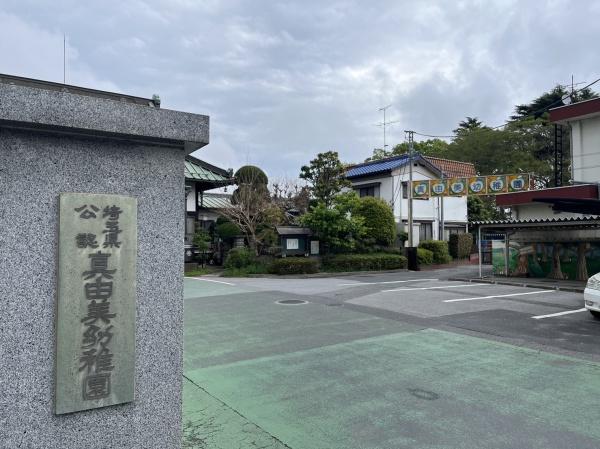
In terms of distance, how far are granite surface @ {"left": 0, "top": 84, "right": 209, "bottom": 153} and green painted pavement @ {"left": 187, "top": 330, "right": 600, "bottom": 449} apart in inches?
105

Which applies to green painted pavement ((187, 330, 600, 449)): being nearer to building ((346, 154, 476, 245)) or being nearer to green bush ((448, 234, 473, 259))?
building ((346, 154, 476, 245))

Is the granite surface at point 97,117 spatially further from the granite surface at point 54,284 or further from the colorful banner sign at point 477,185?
the colorful banner sign at point 477,185

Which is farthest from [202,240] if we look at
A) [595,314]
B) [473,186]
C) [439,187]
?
[595,314]

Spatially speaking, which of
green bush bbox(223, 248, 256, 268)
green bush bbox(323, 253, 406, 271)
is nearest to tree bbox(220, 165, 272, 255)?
green bush bbox(223, 248, 256, 268)

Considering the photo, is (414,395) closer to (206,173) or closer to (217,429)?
(217,429)

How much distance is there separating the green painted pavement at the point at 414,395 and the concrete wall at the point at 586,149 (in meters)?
14.7

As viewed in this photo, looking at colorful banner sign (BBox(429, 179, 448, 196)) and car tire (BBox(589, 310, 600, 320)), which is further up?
colorful banner sign (BBox(429, 179, 448, 196))

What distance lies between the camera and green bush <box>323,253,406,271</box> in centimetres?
2256

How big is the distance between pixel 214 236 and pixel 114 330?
2377 centimetres

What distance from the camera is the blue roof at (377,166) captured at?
28.7 m

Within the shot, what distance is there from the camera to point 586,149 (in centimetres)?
1792

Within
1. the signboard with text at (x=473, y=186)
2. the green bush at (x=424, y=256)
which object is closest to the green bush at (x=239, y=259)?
the green bush at (x=424, y=256)

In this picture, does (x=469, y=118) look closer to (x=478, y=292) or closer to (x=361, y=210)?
(x=361, y=210)

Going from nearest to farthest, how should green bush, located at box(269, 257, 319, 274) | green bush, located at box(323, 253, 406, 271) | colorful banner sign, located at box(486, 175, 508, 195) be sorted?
colorful banner sign, located at box(486, 175, 508, 195) → green bush, located at box(269, 257, 319, 274) → green bush, located at box(323, 253, 406, 271)
